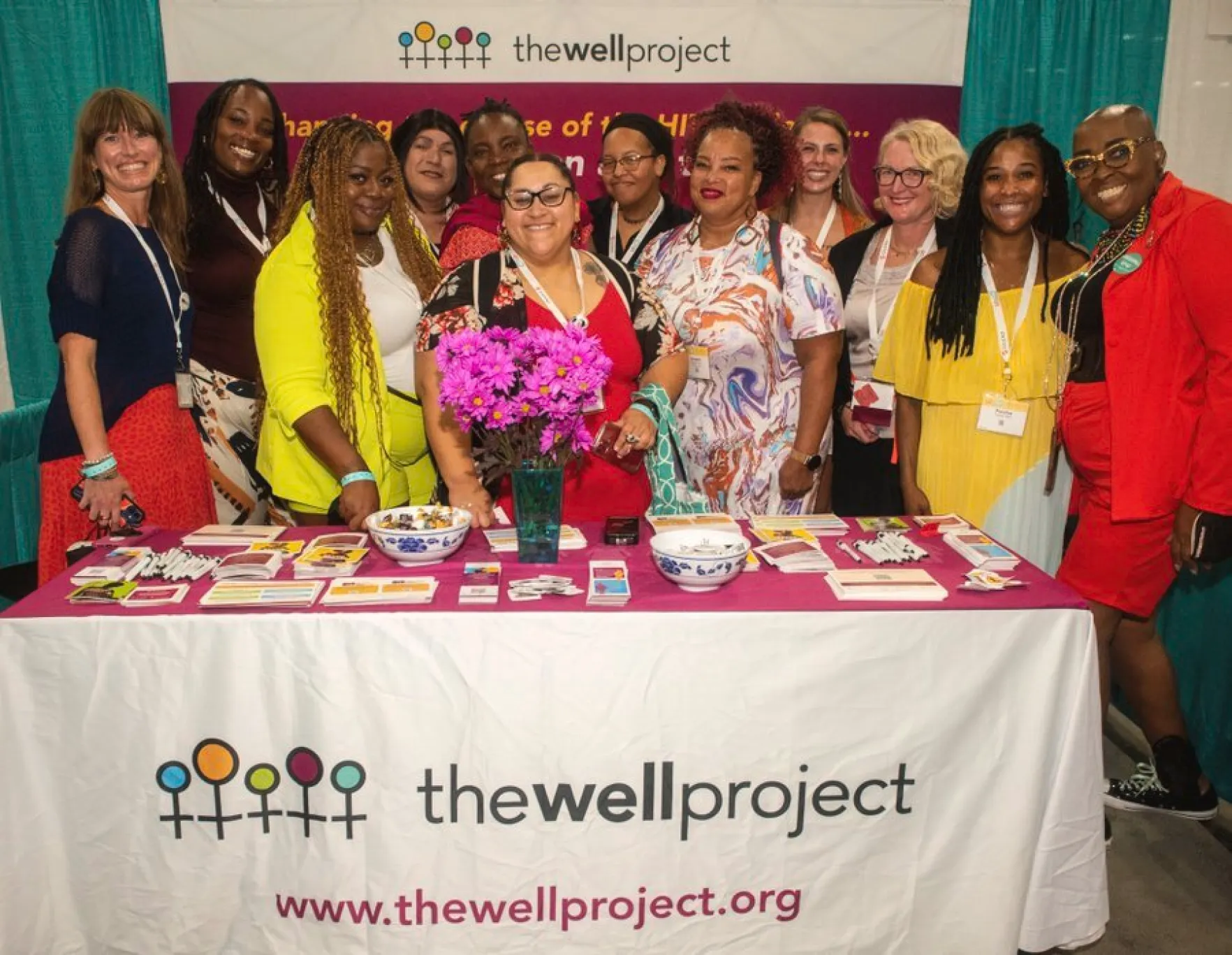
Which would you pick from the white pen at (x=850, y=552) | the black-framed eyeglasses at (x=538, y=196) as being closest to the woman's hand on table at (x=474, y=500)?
the black-framed eyeglasses at (x=538, y=196)

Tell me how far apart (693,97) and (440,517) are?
2.83 metres

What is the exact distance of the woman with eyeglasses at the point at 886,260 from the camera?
3.33m

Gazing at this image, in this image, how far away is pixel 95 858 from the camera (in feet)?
6.61

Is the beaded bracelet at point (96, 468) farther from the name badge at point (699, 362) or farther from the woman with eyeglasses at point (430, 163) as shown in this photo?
the name badge at point (699, 362)

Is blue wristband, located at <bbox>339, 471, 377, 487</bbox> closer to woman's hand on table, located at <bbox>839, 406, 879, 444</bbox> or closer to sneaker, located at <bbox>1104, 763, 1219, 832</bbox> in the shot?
woman's hand on table, located at <bbox>839, 406, 879, 444</bbox>

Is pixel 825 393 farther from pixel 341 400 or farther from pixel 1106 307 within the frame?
pixel 341 400

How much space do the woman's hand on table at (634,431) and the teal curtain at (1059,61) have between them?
2765 millimetres

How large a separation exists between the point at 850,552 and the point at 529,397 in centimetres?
82

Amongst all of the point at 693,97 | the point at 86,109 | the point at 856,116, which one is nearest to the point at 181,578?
the point at 86,109

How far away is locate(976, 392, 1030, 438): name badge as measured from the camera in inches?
110

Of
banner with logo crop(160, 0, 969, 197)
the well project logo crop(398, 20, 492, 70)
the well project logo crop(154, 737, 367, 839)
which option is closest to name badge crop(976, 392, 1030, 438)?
the well project logo crop(154, 737, 367, 839)

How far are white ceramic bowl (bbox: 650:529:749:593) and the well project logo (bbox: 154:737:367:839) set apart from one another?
0.72 meters

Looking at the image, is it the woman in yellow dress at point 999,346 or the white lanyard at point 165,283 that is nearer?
the woman in yellow dress at point 999,346

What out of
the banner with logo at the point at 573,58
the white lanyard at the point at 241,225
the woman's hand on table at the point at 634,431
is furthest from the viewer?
the banner with logo at the point at 573,58
